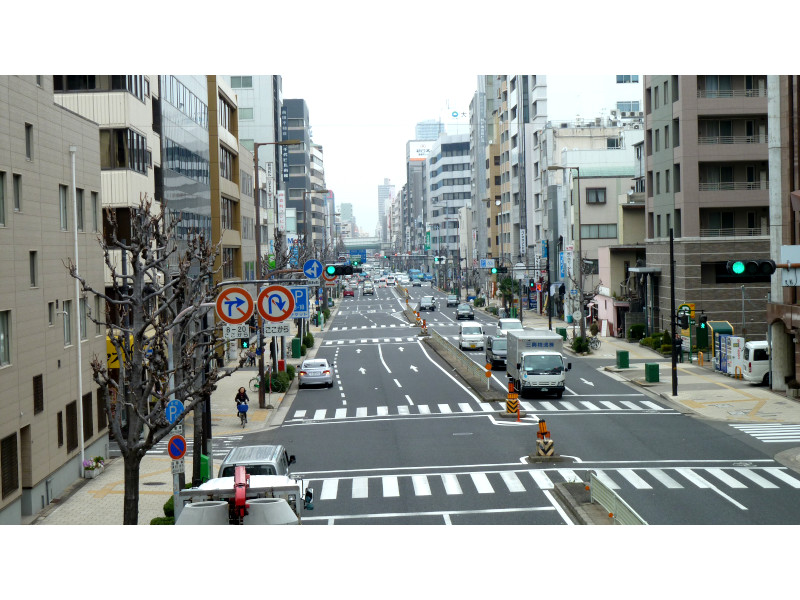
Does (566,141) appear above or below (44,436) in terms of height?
above

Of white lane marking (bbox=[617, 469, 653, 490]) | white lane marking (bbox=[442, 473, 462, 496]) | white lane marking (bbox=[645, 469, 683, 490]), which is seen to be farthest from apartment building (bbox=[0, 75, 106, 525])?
white lane marking (bbox=[645, 469, 683, 490])

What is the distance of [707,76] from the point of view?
59.3 metres

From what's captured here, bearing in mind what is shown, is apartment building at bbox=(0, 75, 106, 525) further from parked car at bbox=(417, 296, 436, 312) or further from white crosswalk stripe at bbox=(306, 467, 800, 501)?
parked car at bbox=(417, 296, 436, 312)

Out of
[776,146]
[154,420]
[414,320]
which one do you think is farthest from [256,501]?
[414,320]

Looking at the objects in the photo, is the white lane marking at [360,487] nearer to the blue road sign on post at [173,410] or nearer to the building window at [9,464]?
the blue road sign on post at [173,410]

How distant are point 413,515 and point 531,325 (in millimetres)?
63572

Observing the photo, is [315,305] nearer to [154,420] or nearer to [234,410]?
[234,410]

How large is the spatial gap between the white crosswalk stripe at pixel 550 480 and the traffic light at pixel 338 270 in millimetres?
10068

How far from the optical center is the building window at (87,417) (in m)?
33.1

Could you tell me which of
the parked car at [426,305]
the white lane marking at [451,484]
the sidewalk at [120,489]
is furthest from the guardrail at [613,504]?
the parked car at [426,305]

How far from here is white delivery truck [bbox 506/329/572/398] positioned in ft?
149

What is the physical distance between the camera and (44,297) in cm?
2855

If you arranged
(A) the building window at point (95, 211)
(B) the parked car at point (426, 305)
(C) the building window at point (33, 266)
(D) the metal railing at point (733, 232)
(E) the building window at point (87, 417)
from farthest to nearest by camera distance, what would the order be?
(B) the parked car at point (426, 305) < (D) the metal railing at point (733, 232) < (A) the building window at point (95, 211) < (E) the building window at point (87, 417) < (C) the building window at point (33, 266)

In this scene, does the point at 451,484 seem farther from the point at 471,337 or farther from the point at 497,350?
the point at 471,337
